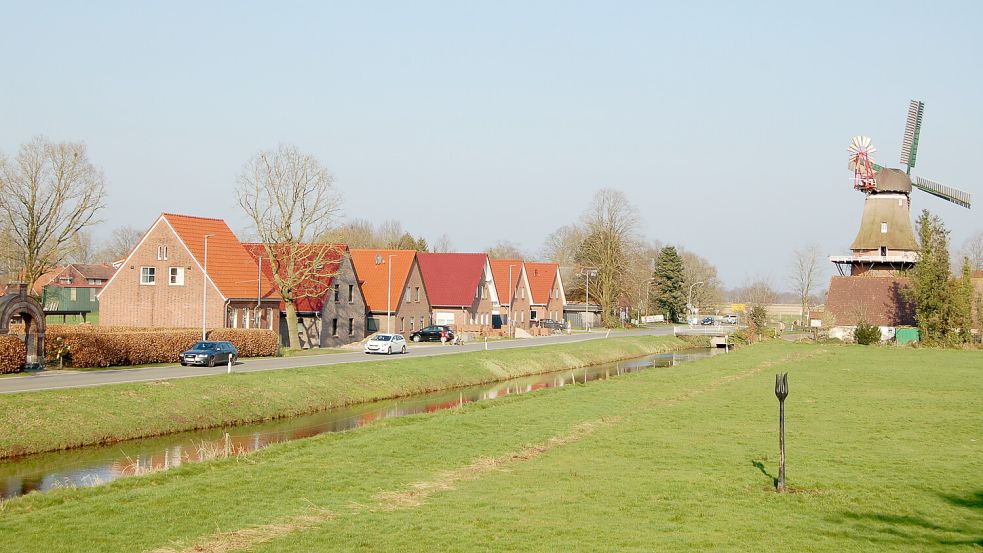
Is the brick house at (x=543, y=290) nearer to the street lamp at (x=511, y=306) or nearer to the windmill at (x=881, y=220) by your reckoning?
the street lamp at (x=511, y=306)

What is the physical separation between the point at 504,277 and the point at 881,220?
38289mm

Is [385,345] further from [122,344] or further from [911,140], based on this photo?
[911,140]

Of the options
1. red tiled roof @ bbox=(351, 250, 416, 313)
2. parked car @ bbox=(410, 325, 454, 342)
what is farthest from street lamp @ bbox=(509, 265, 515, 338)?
parked car @ bbox=(410, 325, 454, 342)

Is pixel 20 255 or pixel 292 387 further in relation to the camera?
pixel 20 255

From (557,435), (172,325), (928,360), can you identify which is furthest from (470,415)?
(928,360)

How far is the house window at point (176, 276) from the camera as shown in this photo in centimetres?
5828

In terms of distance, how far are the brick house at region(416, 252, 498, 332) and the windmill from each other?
34.5 meters

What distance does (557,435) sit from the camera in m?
25.0

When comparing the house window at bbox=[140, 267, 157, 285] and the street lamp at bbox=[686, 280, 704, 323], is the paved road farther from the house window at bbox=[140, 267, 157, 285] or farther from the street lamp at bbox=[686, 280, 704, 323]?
the street lamp at bbox=[686, 280, 704, 323]

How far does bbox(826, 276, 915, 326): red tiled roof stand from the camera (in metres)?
83.0

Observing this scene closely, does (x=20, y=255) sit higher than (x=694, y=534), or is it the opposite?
(x=20, y=255)

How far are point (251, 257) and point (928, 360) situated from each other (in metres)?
44.4

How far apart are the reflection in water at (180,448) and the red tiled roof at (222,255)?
66.8 ft

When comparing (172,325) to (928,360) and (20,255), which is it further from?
(928,360)
